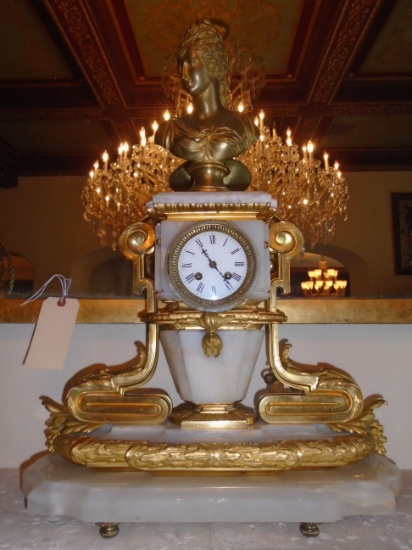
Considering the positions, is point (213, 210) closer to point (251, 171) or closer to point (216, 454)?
point (216, 454)

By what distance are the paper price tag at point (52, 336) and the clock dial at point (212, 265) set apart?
23cm

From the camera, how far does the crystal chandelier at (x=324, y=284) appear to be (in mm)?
998

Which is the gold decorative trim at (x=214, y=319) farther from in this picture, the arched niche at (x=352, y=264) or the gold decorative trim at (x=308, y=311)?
the arched niche at (x=352, y=264)

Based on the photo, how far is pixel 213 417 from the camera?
21.4 inches

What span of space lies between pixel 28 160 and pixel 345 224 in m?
1.17

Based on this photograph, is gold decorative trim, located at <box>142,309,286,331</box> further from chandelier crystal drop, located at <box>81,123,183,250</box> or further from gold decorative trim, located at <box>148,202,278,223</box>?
chandelier crystal drop, located at <box>81,123,183,250</box>

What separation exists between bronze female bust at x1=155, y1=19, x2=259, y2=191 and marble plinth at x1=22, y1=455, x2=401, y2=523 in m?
0.35

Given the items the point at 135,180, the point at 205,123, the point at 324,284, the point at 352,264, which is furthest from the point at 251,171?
the point at 205,123

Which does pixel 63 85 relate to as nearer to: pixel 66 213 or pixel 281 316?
pixel 66 213

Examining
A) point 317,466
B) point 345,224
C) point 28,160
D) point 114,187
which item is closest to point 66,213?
point 28,160

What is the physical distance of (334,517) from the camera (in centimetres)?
45

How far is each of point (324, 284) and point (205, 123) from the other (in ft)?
1.92

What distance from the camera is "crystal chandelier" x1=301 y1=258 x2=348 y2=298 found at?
1.00 m

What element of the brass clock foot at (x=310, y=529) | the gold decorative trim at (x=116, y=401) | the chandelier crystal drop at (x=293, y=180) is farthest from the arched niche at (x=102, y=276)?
the chandelier crystal drop at (x=293, y=180)
